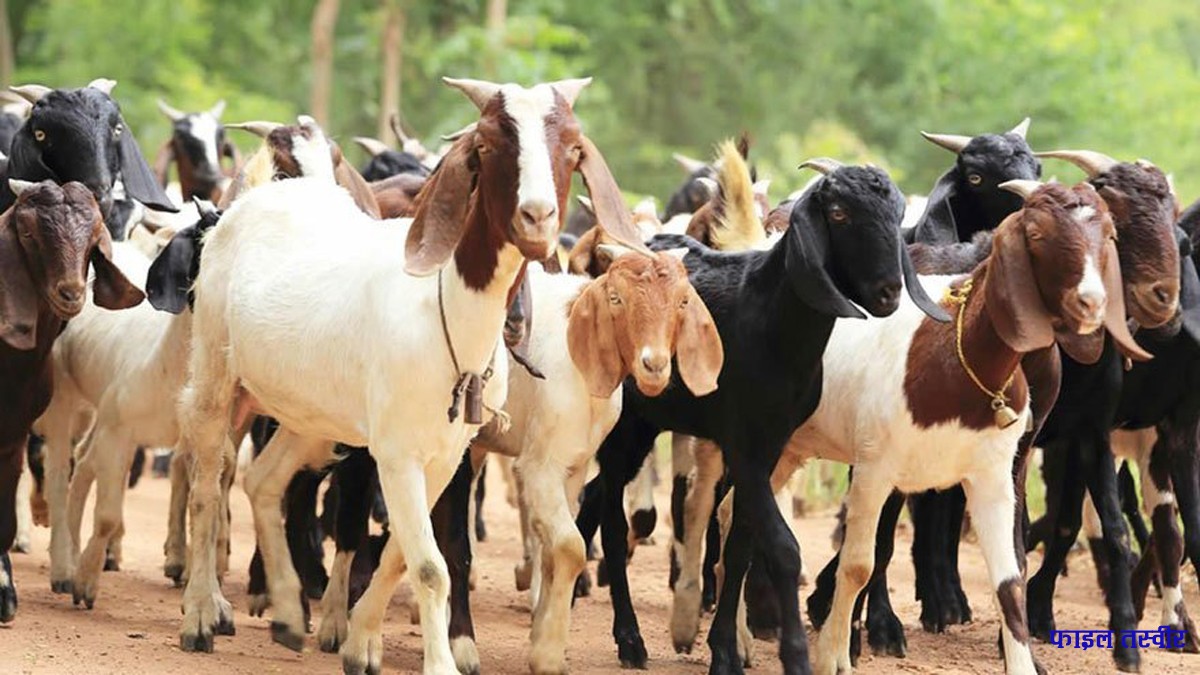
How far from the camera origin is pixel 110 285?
30.7 feet

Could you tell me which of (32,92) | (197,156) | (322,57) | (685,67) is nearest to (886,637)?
(32,92)

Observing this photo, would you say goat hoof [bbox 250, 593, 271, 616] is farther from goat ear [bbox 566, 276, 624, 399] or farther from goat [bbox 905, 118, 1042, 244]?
goat [bbox 905, 118, 1042, 244]

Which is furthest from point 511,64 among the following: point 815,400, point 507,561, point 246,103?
point 815,400

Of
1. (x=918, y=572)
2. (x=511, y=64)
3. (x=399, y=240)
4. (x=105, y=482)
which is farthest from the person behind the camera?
(x=511, y=64)

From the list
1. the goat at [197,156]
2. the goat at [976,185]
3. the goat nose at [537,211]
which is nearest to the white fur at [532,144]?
the goat nose at [537,211]

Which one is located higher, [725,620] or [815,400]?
[815,400]

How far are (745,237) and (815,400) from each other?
5.65 ft

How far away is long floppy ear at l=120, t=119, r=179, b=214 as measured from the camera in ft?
32.5

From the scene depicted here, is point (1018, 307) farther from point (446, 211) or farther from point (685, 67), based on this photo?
point (685, 67)

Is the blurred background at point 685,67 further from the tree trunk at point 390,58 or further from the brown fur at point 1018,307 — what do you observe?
the brown fur at point 1018,307

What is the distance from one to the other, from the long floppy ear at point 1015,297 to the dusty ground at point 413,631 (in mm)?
1839

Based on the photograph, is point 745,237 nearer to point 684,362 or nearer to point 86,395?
point 684,362

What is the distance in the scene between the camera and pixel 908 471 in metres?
8.80

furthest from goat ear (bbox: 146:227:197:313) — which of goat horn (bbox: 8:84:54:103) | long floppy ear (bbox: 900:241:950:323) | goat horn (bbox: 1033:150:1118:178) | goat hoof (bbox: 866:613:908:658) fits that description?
goat horn (bbox: 1033:150:1118:178)
